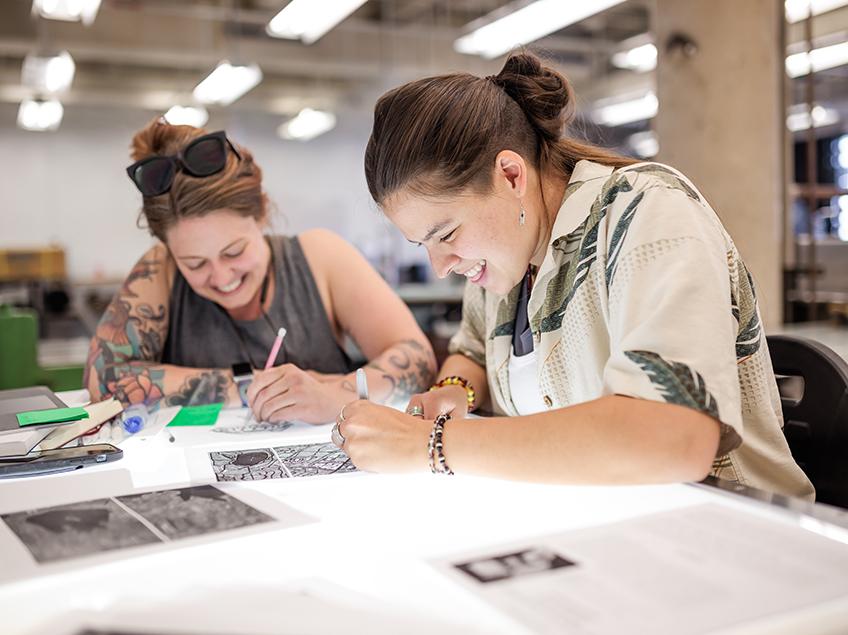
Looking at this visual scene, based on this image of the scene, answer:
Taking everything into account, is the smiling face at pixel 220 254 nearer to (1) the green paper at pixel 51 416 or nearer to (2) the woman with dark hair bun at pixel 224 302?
(2) the woman with dark hair bun at pixel 224 302

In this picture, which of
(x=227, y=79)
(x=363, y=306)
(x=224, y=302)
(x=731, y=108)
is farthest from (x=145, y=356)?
(x=227, y=79)

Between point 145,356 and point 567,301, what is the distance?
117 centimetres

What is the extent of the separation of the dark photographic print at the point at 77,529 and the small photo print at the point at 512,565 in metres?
0.36

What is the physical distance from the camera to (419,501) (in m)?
1.05

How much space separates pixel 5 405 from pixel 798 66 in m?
7.86

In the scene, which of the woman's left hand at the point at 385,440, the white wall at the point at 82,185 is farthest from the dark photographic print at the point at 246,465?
the white wall at the point at 82,185

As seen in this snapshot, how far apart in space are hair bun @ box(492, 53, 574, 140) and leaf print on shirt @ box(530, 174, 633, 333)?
19 centimetres

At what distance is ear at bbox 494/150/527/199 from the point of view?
4.33ft

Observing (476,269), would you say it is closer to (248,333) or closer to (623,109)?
(248,333)

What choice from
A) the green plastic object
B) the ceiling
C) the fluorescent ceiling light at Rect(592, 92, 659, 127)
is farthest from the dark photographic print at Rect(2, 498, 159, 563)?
the fluorescent ceiling light at Rect(592, 92, 659, 127)

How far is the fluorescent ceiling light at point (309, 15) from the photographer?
4.89 meters

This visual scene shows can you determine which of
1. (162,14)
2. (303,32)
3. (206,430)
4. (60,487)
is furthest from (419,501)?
(162,14)

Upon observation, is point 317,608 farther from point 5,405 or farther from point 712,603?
point 5,405

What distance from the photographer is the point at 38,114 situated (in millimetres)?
7746
